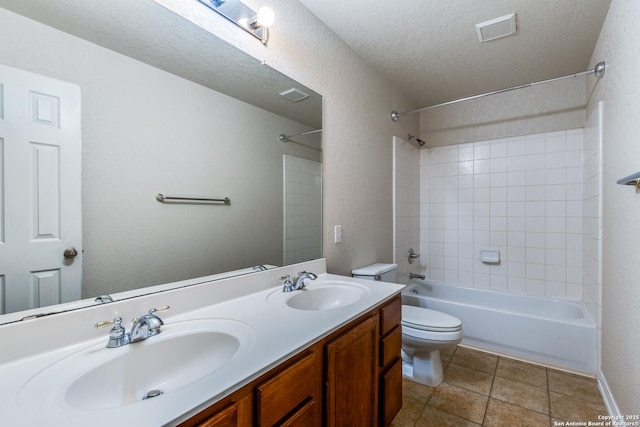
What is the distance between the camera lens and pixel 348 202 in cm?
204

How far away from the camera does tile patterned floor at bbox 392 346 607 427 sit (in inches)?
63.4

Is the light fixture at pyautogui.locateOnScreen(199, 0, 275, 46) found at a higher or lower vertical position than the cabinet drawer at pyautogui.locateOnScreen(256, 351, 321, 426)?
higher

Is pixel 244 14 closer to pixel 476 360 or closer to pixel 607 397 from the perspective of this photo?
pixel 476 360

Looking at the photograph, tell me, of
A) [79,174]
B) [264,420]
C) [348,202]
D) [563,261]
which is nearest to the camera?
[264,420]

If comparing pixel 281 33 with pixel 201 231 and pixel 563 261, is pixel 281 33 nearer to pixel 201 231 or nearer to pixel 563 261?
pixel 201 231

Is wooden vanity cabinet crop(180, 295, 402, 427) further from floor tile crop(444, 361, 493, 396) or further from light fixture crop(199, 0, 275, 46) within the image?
light fixture crop(199, 0, 275, 46)

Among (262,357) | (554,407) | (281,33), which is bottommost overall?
(554,407)

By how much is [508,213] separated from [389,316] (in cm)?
214

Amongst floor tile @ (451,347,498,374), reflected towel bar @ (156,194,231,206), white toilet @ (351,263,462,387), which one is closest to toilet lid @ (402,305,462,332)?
white toilet @ (351,263,462,387)

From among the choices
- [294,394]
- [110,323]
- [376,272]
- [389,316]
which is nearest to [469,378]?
[376,272]

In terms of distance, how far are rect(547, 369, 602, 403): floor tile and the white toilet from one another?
2.42 ft

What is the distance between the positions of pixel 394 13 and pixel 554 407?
253cm

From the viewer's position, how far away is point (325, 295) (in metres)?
1.53

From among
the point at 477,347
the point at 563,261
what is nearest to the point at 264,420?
the point at 477,347
